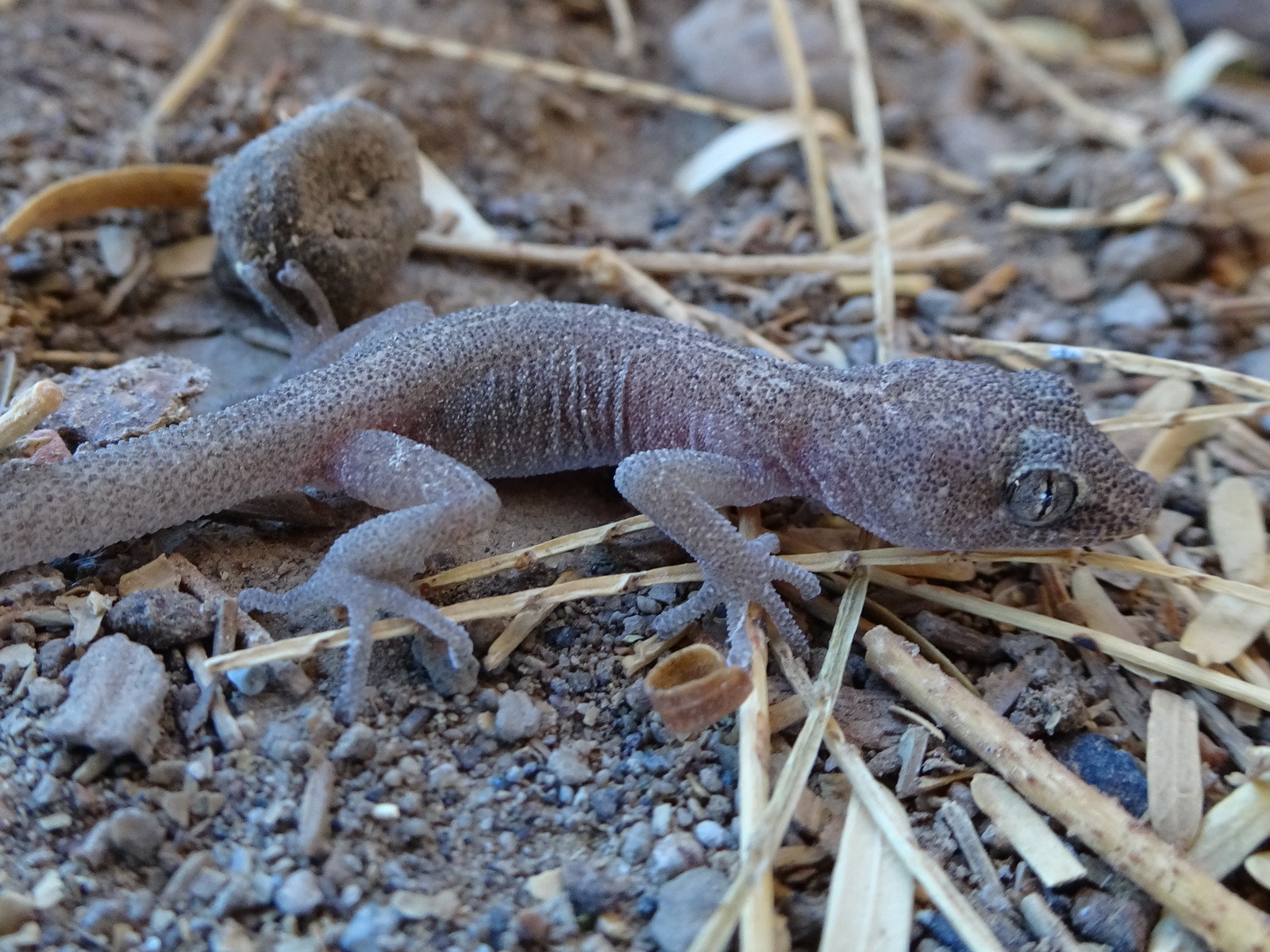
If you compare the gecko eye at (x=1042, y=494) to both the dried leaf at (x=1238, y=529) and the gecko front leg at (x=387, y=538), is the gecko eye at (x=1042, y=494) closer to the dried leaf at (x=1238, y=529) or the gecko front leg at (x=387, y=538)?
the dried leaf at (x=1238, y=529)

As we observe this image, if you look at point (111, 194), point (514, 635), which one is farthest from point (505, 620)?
point (111, 194)

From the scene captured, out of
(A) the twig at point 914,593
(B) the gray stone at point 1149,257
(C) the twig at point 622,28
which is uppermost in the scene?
(C) the twig at point 622,28

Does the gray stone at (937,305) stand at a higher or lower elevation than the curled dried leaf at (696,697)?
higher

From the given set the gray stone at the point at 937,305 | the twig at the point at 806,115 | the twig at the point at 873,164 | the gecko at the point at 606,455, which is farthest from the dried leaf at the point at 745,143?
the gecko at the point at 606,455

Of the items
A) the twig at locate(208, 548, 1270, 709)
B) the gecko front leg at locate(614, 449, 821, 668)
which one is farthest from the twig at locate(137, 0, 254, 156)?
the gecko front leg at locate(614, 449, 821, 668)

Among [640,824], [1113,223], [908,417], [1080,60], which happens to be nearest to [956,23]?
[1080,60]

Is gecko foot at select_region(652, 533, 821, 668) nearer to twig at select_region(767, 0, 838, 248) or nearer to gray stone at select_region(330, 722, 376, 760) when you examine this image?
gray stone at select_region(330, 722, 376, 760)
